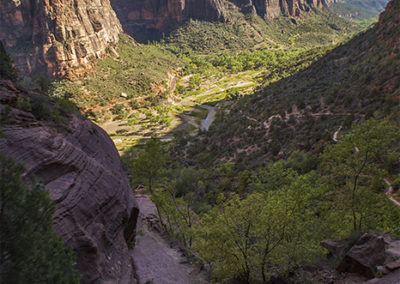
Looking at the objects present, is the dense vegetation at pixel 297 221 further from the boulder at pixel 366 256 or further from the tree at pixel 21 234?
the tree at pixel 21 234

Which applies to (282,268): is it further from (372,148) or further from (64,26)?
(64,26)

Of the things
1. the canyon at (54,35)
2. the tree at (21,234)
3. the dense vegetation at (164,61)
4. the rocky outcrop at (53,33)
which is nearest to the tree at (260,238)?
the tree at (21,234)

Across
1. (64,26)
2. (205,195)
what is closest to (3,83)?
(205,195)

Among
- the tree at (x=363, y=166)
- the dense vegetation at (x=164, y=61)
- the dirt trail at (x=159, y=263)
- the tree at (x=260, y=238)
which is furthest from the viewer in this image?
the dense vegetation at (x=164, y=61)

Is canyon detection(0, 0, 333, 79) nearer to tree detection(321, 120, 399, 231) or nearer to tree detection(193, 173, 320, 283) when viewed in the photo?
tree detection(193, 173, 320, 283)

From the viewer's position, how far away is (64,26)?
9844cm

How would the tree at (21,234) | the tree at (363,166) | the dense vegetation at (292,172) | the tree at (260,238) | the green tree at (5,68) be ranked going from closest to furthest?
the tree at (21,234) → the tree at (363,166) → the tree at (260,238) → the dense vegetation at (292,172) → the green tree at (5,68)

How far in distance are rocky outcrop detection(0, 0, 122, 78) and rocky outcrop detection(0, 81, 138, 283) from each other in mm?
96131

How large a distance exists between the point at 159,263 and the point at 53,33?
364 feet

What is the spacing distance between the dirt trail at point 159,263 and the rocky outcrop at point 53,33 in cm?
9563

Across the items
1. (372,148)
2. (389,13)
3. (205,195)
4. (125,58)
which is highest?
(125,58)

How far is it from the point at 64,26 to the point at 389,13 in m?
105

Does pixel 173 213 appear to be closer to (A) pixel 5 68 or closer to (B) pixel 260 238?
(B) pixel 260 238

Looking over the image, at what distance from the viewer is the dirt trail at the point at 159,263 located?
580 inches
